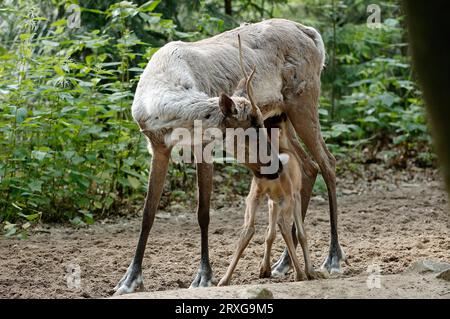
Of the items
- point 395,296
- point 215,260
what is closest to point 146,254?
point 215,260

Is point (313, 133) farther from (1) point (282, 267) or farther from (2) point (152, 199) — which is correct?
(2) point (152, 199)

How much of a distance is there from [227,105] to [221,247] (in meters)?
2.26

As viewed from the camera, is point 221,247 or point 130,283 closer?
point 130,283

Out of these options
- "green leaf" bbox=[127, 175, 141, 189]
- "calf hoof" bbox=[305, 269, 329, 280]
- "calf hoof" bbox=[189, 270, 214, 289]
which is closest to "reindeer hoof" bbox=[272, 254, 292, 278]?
"calf hoof" bbox=[305, 269, 329, 280]

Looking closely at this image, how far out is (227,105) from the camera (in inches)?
222

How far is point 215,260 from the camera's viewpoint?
6.97m

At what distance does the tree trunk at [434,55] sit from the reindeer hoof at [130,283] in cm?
393

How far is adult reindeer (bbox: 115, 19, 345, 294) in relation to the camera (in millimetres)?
5867

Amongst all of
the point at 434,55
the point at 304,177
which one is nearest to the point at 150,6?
the point at 304,177

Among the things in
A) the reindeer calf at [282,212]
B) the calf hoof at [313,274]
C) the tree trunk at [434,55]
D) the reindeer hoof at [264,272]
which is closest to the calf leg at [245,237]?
the reindeer calf at [282,212]

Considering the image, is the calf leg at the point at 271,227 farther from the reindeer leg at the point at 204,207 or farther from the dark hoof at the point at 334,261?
the dark hoof at the point at 334,261

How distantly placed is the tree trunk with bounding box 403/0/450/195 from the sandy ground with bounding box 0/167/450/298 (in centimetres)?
280

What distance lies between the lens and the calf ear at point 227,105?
18.2 feet

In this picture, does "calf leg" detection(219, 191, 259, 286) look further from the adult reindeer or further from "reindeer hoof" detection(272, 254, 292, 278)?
"reindeer hoof" detection(272, 254, 292, 278)
